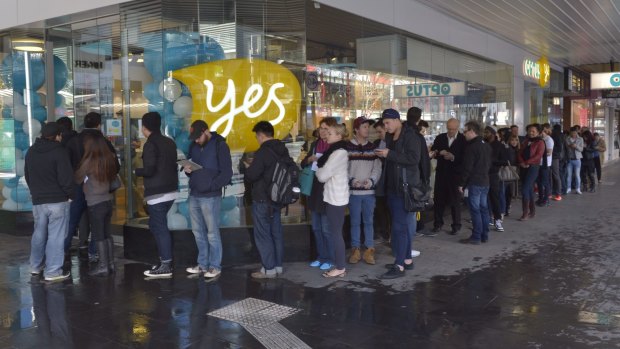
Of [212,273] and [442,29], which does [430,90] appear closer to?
[442,29]

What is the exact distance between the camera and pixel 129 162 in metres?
7.38

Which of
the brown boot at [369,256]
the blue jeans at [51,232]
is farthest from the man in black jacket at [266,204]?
the blue jeans at [51,232]

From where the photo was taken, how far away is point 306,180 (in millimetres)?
6570

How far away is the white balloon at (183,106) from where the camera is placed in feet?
22.2

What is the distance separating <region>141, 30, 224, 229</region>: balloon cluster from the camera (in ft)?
22.0

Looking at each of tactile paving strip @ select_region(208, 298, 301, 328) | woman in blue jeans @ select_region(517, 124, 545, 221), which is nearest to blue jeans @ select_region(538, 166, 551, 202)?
woman in blue jeans @ select_region(517, 124, 545, 221)

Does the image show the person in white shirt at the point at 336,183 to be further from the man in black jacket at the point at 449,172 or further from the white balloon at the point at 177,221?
the man in black jacket at the point at 449,172

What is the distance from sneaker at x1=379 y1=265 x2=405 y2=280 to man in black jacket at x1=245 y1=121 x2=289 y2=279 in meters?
1.20

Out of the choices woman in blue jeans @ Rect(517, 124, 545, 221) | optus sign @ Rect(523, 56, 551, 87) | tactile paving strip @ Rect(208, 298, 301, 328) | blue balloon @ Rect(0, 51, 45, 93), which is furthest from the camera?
optus sign @ Rect(523, 56, 551, 87)

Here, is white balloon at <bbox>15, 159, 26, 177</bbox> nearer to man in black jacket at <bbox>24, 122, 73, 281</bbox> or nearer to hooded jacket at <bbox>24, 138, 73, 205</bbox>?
man in black jacket at <bbox>24, 122, 73, 281</bbox>

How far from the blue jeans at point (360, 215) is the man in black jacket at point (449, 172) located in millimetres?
2263

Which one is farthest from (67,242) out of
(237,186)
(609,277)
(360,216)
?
(609,277)

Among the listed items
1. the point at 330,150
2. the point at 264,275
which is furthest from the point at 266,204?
the point at 330,150

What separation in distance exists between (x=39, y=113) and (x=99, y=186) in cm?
376
